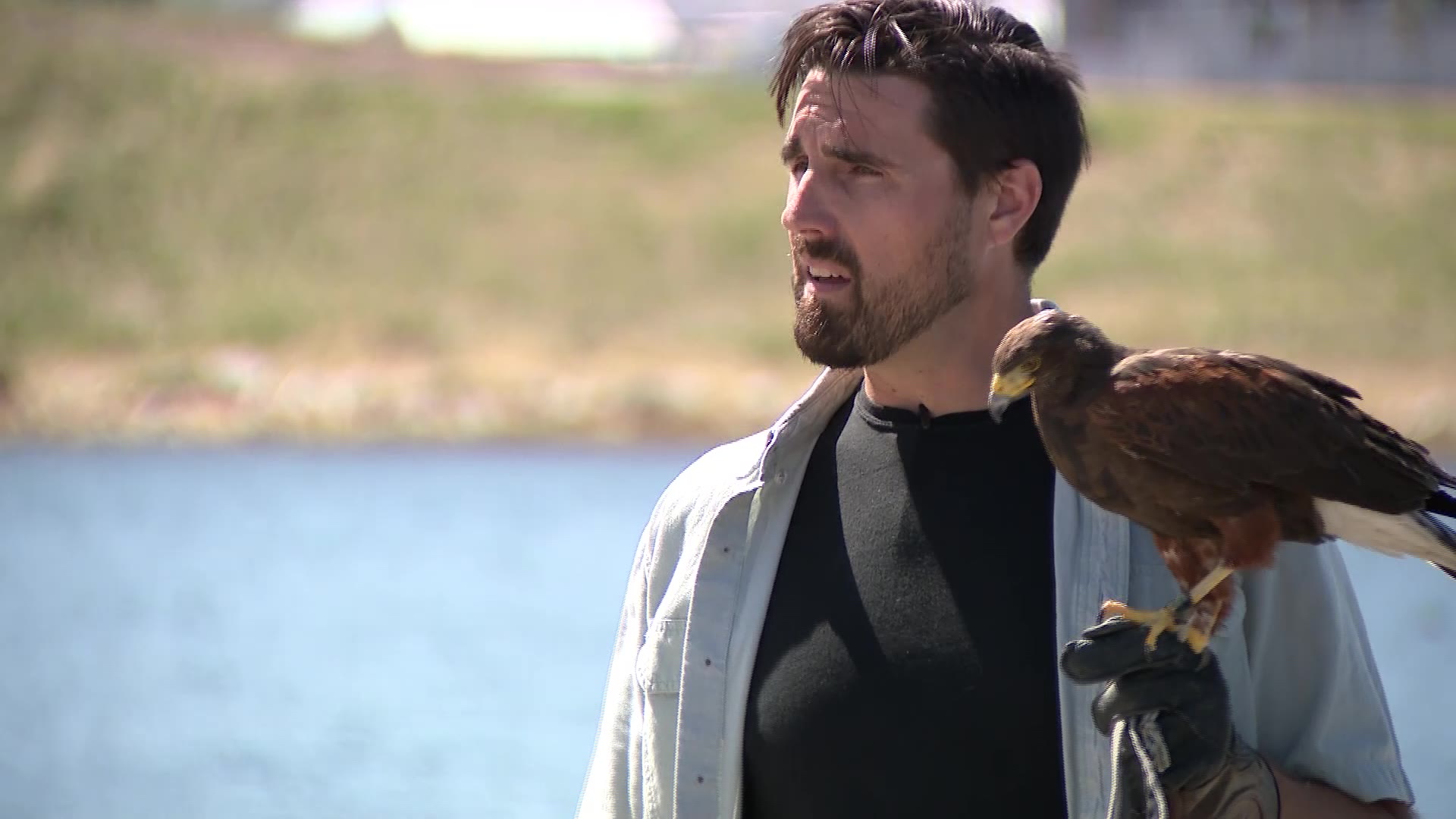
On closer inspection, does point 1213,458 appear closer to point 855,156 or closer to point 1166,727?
point 1166,727

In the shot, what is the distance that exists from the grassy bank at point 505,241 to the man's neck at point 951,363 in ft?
65.7

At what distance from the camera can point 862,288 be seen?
299 centimetres

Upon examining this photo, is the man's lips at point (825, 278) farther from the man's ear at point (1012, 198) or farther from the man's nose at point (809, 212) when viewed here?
the man's ear at point (1012, 198)

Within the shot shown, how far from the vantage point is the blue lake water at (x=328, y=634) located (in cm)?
1061

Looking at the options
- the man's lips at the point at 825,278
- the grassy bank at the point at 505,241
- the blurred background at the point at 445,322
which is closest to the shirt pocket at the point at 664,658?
the man's lips at the point at 825,278

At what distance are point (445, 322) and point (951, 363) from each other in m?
27.6

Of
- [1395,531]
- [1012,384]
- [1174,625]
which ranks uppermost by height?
[1012,384]

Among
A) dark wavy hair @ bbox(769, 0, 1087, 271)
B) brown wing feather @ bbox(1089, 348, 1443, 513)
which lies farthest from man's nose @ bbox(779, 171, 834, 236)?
brown wing feather @ bbox(1089, 348, 1443, 513)

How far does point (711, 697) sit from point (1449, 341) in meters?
25.9

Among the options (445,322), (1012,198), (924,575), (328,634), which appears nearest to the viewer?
(924,575)

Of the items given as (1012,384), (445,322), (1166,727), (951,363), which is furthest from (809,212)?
(445,322)

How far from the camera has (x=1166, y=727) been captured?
2.52 metres

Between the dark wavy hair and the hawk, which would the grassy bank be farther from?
the hawk

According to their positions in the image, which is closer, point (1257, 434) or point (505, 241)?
point (1257, 434)
